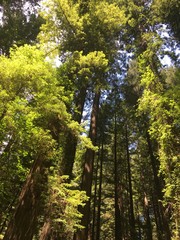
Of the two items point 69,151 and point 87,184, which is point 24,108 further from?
point 87,184

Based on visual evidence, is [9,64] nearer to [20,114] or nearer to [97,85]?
[20,114]

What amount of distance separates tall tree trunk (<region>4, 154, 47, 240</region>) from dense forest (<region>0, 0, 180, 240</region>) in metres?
0.03

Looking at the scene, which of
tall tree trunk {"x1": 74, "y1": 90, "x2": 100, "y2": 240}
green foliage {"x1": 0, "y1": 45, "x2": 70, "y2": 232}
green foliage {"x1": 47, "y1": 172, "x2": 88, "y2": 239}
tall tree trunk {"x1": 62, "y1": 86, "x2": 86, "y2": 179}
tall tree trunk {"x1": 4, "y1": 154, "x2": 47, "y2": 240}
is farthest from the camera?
tall tree trunk {"x1": 62, "y1": 86, "x2": 86, "y2": 179}

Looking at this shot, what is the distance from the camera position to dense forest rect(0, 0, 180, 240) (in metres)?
6.75

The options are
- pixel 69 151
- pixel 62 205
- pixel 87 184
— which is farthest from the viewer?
pixel 69 151

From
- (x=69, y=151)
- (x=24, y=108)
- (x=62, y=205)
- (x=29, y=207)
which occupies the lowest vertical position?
(x=29, y=207)

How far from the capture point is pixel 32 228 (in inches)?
248

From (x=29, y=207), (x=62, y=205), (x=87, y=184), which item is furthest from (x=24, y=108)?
(x=87, y=184)

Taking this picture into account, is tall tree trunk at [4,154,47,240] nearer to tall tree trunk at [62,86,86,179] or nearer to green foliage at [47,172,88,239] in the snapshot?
green foliage at [47,172,88,239]

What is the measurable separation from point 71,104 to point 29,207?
199 inches

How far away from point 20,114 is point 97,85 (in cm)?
577

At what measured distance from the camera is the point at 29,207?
6.48 meters

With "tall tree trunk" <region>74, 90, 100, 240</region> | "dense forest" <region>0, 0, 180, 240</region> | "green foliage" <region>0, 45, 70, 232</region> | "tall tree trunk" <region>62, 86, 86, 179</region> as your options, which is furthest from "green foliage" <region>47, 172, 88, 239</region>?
"tall tree trunk" <region>62, 86, 86, 179</region>

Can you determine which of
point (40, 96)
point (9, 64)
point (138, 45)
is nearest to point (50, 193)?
point (40, 96)
